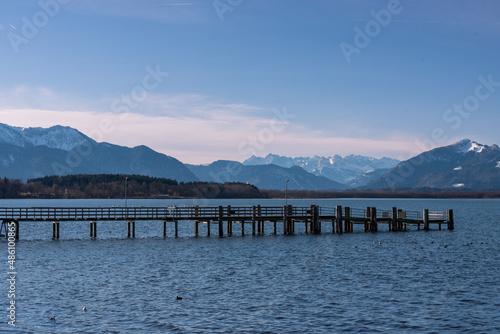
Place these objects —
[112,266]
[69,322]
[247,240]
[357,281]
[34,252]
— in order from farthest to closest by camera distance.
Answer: [247,240] → [34,252] → [112,266] → [357,281] → [69,322]

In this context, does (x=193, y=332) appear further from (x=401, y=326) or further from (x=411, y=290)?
(x=411, y=290)

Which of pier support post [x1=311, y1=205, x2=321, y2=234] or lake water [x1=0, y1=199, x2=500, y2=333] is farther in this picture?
pier support post [x1=311, y1=205, x2=321, y2=234]

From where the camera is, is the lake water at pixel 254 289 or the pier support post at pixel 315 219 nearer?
the lake water at pixel 254 289

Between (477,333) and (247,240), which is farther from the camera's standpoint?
(247,240)

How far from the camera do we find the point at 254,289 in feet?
126

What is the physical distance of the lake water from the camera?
2878cm

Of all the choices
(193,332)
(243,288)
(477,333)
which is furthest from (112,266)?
(477,333)

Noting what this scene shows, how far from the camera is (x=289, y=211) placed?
78.8 m

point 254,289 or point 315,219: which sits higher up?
point 315,219

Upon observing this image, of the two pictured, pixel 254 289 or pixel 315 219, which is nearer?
pixel 254 289

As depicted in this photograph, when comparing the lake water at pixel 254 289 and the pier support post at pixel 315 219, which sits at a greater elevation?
the pier support post at pixel 315 219

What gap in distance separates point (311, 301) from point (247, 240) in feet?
135

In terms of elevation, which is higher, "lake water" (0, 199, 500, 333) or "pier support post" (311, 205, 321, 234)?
"pier support post" (311, 205, 321, 234)

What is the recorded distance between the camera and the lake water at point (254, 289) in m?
28.8
